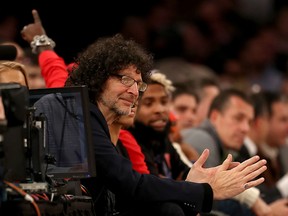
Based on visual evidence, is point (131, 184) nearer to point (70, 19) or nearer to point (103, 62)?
point (103, 62)

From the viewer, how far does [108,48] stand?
6.16 metres

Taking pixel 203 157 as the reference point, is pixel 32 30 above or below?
above

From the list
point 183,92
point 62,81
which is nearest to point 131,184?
point 62,81

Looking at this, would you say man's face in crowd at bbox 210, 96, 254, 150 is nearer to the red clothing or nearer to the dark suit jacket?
the red clothing

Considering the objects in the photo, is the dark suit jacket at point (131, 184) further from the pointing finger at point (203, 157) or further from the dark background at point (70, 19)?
the dark background at point (70, 19)

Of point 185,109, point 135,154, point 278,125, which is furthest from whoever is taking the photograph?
point 278,125

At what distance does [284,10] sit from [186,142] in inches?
256

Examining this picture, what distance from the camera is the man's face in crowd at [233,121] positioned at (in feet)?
→ 30.6

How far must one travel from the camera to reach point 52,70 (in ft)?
22.7

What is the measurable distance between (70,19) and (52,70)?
197 inches

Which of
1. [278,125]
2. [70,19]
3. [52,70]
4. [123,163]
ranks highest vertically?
[70,19]

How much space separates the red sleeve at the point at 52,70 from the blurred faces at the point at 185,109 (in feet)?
10.1

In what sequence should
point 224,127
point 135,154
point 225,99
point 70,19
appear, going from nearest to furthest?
point 135,154, point 224,127, point 225,99, point 70,19

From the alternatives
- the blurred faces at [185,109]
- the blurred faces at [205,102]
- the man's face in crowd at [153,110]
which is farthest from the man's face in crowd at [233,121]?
the man's face in crowd at [153,110]
